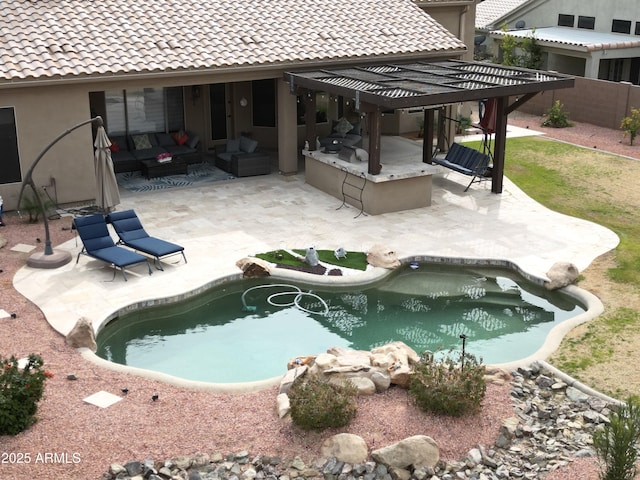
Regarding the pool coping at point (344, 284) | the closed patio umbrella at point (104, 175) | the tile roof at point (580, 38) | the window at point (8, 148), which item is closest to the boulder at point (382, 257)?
the pool coping at point (344, 284)

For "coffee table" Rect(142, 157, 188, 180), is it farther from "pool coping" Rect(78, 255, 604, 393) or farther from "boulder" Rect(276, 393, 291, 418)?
"boulder" Rect(276, 393, 291, 418)

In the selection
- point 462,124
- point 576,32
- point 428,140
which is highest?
point 576,32

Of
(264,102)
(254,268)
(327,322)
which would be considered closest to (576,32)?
(264,102)

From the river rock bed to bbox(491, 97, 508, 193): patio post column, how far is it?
1178 centimetres

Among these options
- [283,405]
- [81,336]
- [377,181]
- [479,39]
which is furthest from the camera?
[479,39]

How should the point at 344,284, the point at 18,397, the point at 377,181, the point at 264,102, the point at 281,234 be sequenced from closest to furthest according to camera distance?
1. the point at 18,397
2. the point at 344,284
3. the point at 281,234
4. the point at 377,181
5. the point at 264,102

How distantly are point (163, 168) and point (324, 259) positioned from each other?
8.15m

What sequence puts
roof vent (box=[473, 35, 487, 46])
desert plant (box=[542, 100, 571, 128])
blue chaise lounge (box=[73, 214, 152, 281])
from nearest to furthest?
blue chaise lounge (box=[73, 214, 152, 281]) → desert plant (box=[542, 100, 571, 128]) → roof vent (box=[473, 35, 487, 46])

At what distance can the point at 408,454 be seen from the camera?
10875mm

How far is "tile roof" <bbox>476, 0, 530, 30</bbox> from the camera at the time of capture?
42.6 meters

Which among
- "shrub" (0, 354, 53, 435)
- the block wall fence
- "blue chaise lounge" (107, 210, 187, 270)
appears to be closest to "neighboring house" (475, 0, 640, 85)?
the block wall fence

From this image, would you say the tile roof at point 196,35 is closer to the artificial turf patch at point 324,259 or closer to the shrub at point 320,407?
the artificial turf patch at point 324,259

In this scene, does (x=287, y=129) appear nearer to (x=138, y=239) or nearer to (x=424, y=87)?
(x=424, y=87)

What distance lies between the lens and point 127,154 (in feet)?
81.6
